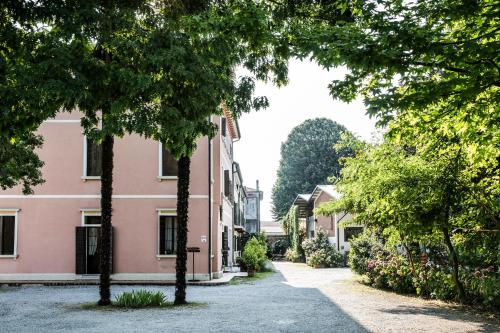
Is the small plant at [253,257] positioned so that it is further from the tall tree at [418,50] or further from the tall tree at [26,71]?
→ the tall tree at [418,50]

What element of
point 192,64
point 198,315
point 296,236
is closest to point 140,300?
point 198,315

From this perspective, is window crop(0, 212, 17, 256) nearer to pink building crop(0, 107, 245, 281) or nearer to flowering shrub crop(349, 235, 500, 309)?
pink building crop(0, 107, 245, 281)

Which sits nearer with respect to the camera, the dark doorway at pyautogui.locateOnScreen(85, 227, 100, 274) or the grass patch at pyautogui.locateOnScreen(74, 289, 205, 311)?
the grass patch at pyautogui.locateOnScreen(74, 289, 205, 311)

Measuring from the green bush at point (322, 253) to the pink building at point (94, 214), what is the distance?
1389 centimetres

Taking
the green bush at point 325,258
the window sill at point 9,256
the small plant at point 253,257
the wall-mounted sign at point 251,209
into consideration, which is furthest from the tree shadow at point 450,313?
the wall-mounted sign at point 251,209

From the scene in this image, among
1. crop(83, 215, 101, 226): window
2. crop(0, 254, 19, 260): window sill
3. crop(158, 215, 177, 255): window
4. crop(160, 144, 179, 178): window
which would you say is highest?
crop(160, 144, 179, 178): window

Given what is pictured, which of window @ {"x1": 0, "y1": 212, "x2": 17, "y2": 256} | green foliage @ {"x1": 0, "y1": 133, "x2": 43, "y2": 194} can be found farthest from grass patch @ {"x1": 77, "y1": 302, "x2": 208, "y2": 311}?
window @ {"x1": 0, "y1": 212, "x2": 17, "y2": 256}

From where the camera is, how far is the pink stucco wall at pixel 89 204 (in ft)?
69.8

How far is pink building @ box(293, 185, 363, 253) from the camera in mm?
38250

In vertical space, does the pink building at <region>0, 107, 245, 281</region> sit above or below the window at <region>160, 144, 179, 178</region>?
below

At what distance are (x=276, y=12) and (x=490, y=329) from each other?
7.11 meters

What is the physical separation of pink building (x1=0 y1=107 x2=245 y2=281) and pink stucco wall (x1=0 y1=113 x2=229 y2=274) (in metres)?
0.04

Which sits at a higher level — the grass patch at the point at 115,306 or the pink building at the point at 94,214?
the pink building at the point at 94,214

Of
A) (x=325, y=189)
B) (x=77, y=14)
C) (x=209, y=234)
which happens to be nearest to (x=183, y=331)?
(x=77, y=14)
